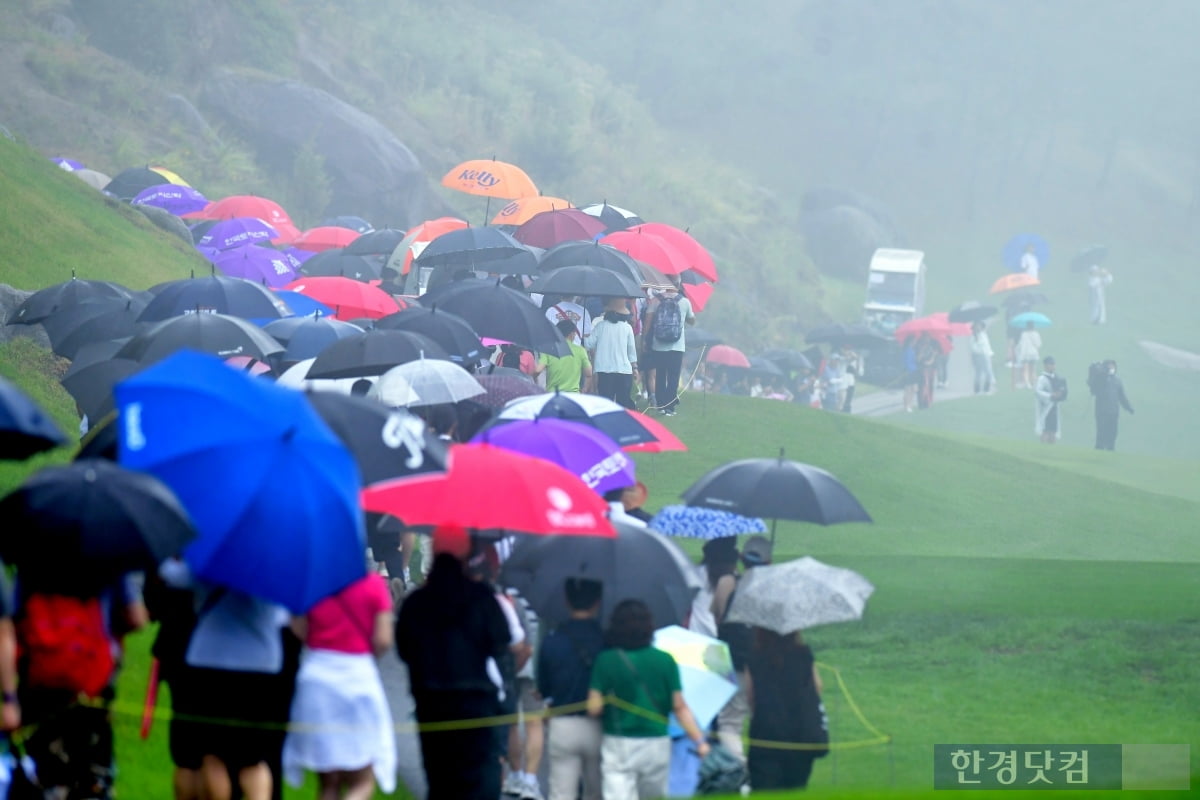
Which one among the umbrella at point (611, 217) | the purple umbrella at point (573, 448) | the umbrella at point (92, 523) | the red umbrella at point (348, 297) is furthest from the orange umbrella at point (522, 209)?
the umbrella at point (92, 523)

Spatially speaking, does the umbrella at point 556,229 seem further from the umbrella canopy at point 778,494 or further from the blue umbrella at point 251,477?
the blue umbrella at point 251,477

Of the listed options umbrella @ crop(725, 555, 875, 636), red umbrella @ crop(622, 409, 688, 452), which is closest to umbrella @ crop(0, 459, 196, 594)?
umbrella @ crop(725, 555, 875, 636)

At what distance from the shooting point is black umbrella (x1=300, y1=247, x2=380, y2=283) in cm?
2120

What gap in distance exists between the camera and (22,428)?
5.11 metres

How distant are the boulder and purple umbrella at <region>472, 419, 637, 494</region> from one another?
33.3m

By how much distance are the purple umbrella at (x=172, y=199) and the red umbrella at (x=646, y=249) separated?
10364 mm

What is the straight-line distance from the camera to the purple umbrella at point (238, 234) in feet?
75.1

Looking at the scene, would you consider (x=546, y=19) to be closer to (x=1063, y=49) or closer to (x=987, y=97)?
(x=987, y=97)

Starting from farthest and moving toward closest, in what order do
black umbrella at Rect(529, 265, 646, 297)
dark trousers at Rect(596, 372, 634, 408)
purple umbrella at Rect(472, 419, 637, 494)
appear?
dark trousers at Rect(596, 372, 634, 408) → black umbrella at Rect(529, 265, 646, 297) → purple umbrella at Rect(472, 419, 637, 494)

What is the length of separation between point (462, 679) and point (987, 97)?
77369mm

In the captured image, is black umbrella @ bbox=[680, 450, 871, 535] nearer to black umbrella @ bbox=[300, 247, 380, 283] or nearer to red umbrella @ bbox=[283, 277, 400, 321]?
red umbrella @ bbox=[283, 277, 400, 321]

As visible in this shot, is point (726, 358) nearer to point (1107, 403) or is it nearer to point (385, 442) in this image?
point (1107, 403)

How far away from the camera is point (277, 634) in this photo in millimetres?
5871

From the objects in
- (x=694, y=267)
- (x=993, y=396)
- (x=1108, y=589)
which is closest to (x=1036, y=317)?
(x=993, y=396)
